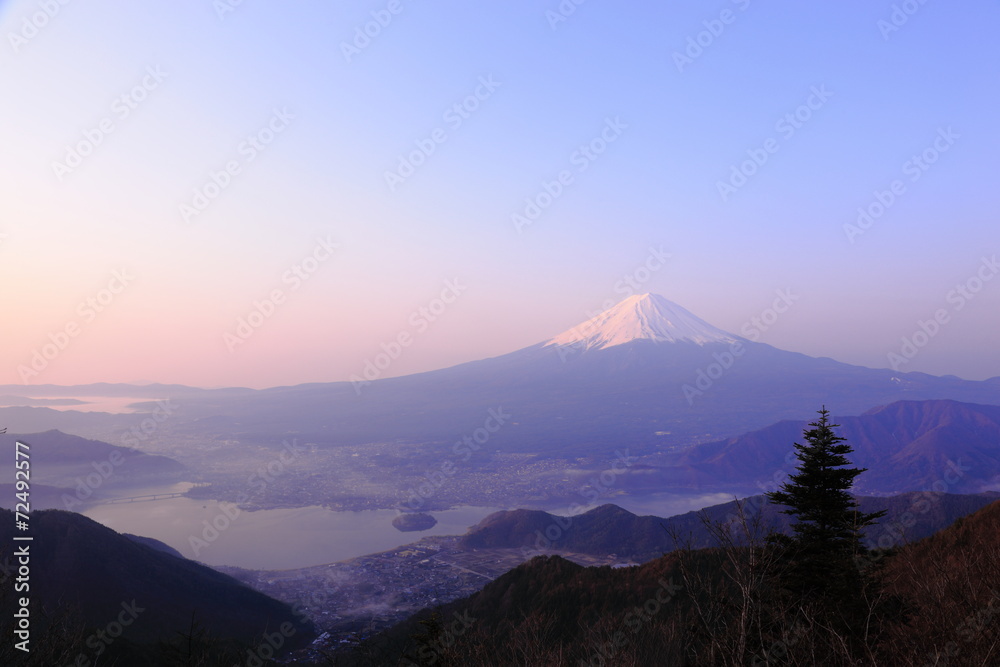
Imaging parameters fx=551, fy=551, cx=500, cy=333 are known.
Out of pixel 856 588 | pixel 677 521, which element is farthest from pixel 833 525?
pixel 677 521

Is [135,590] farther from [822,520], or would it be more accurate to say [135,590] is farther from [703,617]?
[703,617]

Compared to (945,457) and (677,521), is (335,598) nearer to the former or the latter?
(677,521)

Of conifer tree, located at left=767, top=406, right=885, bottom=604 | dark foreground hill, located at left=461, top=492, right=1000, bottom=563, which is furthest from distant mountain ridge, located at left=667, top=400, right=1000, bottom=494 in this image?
conifer tree, located at left=767, top=406, right=885, bottom=604

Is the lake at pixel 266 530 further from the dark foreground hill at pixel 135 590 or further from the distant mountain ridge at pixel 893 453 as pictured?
the distant mountain ridge at pixel 893 453

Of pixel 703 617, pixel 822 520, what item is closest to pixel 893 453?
pixel 822 520

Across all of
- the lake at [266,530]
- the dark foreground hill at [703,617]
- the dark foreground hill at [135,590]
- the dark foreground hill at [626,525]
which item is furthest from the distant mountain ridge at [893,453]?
the dark foreground hill at [135,590]

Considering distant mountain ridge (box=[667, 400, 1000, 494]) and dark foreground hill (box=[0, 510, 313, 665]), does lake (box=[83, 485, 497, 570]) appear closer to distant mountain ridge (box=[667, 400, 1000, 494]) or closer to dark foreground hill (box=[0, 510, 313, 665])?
dark foreground hill (box=[0, 510, 313, 665])
